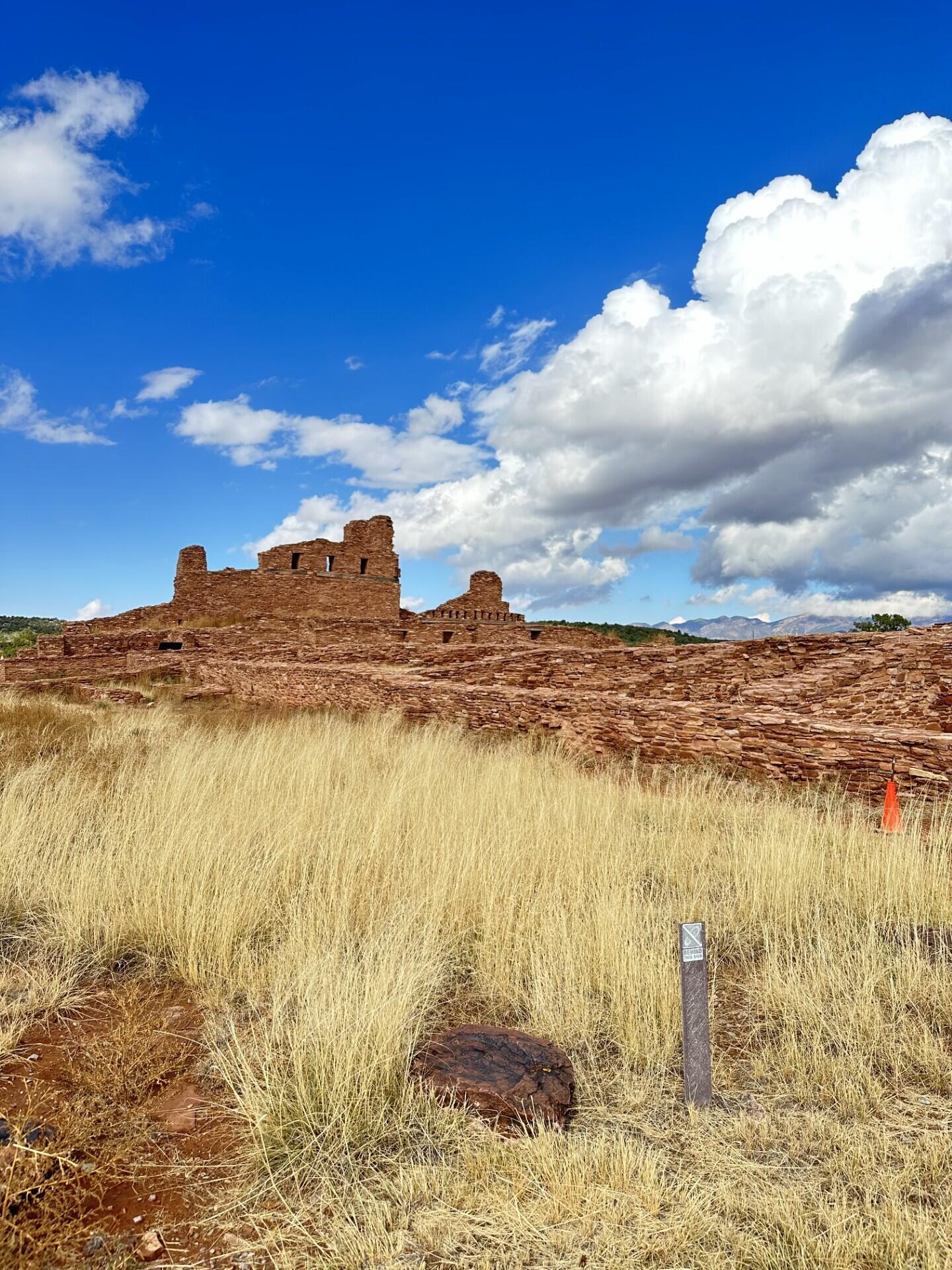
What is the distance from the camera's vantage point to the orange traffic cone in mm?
5461

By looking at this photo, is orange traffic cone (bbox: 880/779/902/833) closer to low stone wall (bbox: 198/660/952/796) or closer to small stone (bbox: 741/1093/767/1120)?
low stone wall (bbox: 198/660/952/796)

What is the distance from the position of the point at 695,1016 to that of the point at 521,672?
11397mm

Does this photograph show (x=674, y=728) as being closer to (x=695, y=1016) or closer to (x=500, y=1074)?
(x=695, y=1016)

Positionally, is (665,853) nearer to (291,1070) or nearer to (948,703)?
(291,1070)

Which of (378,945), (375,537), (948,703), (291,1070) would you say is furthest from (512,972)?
(375,537)

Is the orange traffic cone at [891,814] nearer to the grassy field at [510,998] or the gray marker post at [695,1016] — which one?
the grassy field at [510,998]

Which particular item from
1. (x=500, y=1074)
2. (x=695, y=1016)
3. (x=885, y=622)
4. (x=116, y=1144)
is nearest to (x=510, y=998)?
(x=500, y=1074)

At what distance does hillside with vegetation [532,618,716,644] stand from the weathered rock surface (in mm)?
12572

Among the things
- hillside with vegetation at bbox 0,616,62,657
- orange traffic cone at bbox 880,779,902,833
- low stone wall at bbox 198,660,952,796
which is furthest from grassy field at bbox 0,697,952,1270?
Answer: hillside with vegetation at bbox 0,616,62,657

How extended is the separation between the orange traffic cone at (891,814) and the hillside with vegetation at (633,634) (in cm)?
844

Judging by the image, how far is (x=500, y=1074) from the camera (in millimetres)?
2400

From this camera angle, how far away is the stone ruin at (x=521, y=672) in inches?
309

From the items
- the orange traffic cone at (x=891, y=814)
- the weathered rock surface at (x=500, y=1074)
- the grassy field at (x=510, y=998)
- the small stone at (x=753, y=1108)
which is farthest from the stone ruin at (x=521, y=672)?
the weathered rock surface at (x=500, y=1074)

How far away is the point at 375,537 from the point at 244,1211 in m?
27.0
